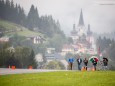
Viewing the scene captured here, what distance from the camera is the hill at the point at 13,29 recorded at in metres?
43.4

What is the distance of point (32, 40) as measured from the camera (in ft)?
165

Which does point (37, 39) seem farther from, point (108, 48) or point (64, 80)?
point (64, 80)

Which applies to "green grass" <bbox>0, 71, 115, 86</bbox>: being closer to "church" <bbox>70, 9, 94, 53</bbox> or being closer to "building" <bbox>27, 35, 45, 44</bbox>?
"church" <bbox>70, 9, 94, 53</bbox>

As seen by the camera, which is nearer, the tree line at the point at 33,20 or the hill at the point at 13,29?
the hill at the point at 13,29

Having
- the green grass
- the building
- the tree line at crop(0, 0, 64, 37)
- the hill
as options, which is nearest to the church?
the tree line at crop(0, 0, 64, 37)

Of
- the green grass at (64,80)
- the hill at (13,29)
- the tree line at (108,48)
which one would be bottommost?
the green grass at (64,80)

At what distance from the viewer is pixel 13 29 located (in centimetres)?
4506

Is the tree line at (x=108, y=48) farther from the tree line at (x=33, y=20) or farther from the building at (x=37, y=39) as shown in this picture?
the building at (x=37, y=39)

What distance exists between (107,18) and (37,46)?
17.3 metres

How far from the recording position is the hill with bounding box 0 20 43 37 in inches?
1708

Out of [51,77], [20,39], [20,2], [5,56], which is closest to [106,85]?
[51,77]

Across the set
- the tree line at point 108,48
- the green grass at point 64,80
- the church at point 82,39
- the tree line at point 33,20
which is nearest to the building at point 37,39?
the tree line at point 33,20

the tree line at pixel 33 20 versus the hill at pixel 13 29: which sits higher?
the tree line at pixel 33 20

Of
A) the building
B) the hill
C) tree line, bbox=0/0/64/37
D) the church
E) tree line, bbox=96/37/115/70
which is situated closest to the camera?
tree line, bbox=96/37/115/70
